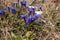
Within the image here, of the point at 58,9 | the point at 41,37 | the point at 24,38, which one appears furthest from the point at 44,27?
the point at 58,9

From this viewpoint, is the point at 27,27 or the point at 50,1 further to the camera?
the point at 50,1

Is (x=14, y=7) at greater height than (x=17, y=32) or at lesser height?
greater

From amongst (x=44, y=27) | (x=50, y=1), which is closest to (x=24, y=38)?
(x=44, y=27)

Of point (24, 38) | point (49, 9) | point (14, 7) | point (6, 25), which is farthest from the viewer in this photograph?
point (49, 9)

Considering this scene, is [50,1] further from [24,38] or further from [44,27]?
[24,38]

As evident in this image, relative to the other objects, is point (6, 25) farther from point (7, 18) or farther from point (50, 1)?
point (50, 1)

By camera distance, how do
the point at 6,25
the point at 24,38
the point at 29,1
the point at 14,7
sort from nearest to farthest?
the point at 24,38 < the point at 6,25 < the point at 14,7 < the point at 29,1

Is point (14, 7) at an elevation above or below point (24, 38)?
above

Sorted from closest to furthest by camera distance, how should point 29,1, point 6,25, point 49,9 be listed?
point 6,25, point 49,9, point 29,1

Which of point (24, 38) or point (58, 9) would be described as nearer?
point (24, 38)
